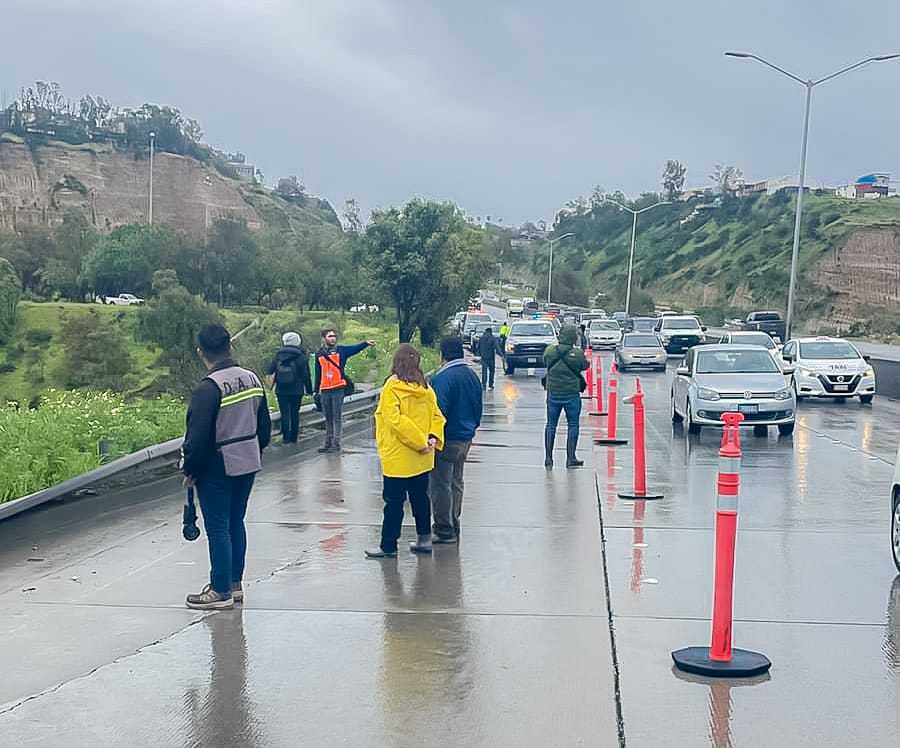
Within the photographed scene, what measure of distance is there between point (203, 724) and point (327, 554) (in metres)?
4.07

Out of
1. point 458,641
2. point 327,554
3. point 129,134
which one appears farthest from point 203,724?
point 129,134

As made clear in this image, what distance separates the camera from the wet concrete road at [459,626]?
5.87 meters

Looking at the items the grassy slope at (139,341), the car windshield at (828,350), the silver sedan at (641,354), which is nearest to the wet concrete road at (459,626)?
the car windshield at (828,350)

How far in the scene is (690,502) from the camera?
12688 millimetres

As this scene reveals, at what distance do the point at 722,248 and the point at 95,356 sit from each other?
231 feet

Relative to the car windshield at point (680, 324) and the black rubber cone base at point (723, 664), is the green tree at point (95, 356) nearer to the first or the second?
the car windshield at point (680, 324)

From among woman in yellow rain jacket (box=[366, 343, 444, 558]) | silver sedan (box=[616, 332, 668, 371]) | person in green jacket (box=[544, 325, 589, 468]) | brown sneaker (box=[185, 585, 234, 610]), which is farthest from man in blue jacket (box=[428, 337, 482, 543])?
silver sedan (box=[616, 332, 668, 371])

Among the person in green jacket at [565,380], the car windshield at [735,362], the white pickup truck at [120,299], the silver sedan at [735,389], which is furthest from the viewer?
the white pickup truck at [120,299]

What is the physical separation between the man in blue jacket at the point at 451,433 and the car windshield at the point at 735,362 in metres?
11.0

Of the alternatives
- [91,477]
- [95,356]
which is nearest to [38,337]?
[95,356]

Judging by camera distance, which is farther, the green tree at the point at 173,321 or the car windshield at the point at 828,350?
the green tree at the point at 173,321

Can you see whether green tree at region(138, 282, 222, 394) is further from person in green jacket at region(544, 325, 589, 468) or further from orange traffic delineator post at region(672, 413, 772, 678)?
orange traffic delineator post at region(672, 413, 772, 678)

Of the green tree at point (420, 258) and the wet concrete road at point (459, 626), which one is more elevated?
the green tree at point (420, 258)

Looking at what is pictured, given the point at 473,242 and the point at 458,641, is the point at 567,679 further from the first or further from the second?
the point at 473,242
